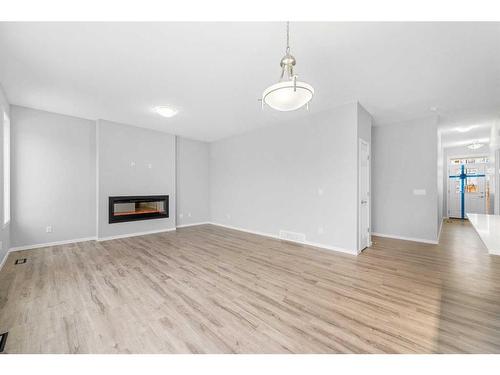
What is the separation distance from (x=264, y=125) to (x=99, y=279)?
456 centimetres

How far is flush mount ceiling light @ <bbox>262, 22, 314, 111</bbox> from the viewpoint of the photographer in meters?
1.85

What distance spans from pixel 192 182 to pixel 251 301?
17.1 ft

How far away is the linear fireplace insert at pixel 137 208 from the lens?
504 centimetres

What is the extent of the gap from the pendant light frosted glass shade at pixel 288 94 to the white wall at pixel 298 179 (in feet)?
7.71

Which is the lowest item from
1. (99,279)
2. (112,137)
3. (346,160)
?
(99,279)

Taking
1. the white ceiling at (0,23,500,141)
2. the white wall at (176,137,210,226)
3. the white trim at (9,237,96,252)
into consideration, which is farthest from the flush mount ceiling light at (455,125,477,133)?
the white trim at (9,237,96,252)

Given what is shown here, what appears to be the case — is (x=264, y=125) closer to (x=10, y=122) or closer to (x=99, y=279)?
(x=99, y=279)

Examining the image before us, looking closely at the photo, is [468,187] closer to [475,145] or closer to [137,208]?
[475,145]

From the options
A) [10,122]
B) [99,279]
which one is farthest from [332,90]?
[10,122]

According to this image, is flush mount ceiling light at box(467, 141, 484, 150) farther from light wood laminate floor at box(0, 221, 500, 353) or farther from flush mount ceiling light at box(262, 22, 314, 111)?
flush mount ceiling light at box(262, 22, 314, 111)

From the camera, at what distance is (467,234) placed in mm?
5398

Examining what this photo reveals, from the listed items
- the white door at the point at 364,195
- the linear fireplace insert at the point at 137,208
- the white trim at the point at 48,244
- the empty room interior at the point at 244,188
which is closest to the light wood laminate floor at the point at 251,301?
the empty room interior at the point at 244,188

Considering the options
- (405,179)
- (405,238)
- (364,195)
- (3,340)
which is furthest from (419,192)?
(3,340)

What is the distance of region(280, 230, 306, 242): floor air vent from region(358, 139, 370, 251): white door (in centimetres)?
116
